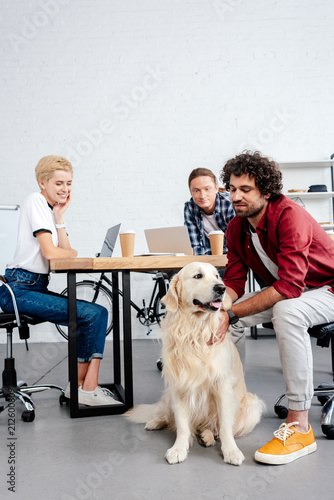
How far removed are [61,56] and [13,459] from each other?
479cm

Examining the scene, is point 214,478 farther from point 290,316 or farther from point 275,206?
point 275,206

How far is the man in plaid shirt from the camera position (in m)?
3.00

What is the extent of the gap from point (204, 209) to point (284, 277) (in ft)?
4.88

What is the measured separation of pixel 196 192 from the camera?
9.93 feet

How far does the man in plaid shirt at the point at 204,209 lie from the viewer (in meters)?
3.00

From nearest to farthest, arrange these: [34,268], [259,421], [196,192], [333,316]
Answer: [333,316] < [259,421] < [34,268] < [196,192]

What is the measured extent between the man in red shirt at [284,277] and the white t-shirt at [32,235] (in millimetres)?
978

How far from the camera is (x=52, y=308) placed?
85.7 inches

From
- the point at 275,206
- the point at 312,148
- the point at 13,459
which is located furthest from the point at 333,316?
the point at 312,148

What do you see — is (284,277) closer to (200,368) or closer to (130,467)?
(200,368)

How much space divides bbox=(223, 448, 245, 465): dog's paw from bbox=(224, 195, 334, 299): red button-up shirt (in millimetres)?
609

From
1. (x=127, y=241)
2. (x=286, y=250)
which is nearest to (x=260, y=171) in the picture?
(x=286, y=250)

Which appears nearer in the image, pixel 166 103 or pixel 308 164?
pixel 308 164

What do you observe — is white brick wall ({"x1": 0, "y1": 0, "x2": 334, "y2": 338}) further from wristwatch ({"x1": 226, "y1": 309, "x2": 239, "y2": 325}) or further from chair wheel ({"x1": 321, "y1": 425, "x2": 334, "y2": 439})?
chair wheel ({"x1": 321, "y1": 425, "x2": 334, "y2": 439})
